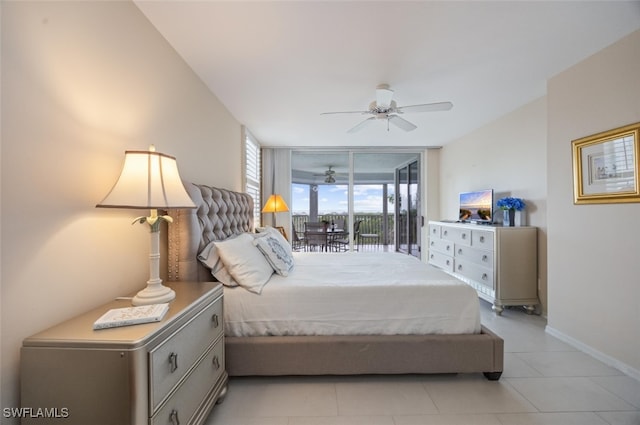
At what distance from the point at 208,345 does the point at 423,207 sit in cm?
488

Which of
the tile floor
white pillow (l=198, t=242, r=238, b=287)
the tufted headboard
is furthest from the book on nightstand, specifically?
the tile floor

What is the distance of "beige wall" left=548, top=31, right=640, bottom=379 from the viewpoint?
193 cm

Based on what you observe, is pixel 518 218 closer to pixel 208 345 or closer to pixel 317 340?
pixel 317 340

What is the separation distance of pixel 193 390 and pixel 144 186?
1013 mm

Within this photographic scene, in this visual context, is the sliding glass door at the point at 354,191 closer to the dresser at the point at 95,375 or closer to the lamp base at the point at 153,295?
the lamp base at the point at 153,295

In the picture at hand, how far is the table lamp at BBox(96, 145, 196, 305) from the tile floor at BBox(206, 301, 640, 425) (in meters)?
0.88

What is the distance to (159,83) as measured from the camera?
6.06 feet

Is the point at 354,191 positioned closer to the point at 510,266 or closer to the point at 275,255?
the point at 510,266

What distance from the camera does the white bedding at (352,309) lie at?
1.87 meters

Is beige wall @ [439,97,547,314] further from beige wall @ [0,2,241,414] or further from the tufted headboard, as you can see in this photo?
beige wall @ [0,2,241,414]

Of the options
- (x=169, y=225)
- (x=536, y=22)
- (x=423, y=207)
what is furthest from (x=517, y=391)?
(x=423, y=207)

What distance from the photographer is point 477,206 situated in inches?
149

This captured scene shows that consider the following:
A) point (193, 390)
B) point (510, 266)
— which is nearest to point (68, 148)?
point (193, 390)

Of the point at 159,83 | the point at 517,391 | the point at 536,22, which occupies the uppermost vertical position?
the point at 536,22
